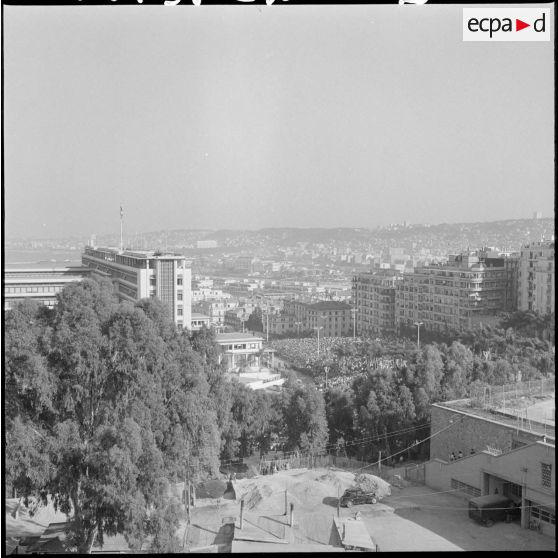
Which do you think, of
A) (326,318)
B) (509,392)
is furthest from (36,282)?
(509,392)

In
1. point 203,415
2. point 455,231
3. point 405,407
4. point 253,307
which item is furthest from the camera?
point 455,231

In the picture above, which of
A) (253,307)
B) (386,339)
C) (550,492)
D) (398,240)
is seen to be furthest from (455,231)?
(550,492)

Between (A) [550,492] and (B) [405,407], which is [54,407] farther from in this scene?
(B) [405,407]

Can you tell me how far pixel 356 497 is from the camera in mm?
4309

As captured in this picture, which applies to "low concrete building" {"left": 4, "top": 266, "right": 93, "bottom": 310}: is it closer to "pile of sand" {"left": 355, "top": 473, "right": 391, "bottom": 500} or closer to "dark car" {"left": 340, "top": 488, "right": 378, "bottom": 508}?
"pile of sand" {"left": 355, "top": 473, "right": 391, "bottom": 500}

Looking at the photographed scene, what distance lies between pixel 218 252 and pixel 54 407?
2267cm

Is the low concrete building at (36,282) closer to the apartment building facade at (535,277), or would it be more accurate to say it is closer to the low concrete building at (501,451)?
the apartment building facade at (535,277)

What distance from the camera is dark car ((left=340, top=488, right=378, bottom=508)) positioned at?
428 cm

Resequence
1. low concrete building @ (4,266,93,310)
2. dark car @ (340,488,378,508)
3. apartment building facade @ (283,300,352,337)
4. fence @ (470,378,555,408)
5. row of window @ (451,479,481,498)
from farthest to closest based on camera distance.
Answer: apartment building facade @ (283,300,352,337), low concrete building @ (4,266,93,310), fence @ (470,378,555,408), row of window @ (451,479,481,498), dark car @ (340,488,378,508)

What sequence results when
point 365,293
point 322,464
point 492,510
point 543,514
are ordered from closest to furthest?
1. point 543,514
2. point 492,510
3. point 322,464
4. point 365,293

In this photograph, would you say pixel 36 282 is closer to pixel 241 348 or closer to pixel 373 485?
pixel 241 348

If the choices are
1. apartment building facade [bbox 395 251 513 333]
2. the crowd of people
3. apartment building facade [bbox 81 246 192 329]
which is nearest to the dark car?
the crowd of people

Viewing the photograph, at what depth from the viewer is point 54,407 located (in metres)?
3.11

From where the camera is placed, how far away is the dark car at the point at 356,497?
4.28m
